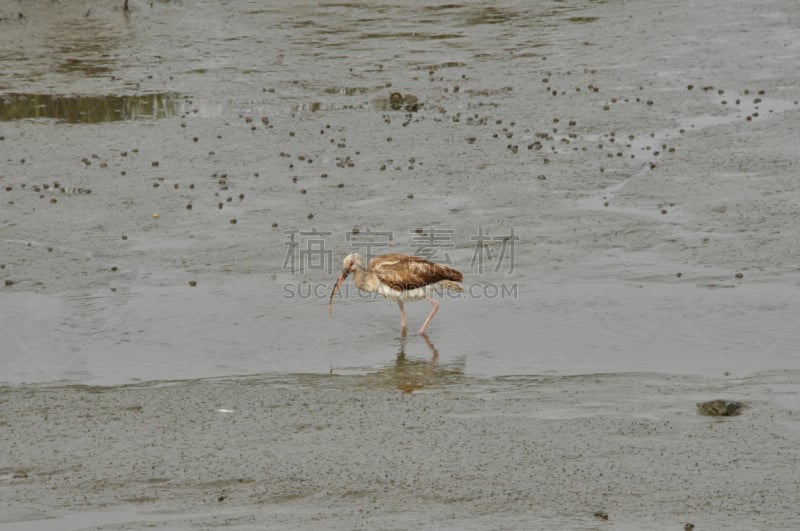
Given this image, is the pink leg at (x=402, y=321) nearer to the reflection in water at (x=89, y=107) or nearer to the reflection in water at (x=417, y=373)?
the reflection in water at (x=417, y=373)

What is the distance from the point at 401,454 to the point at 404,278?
15.0 feet

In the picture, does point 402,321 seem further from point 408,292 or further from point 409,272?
point 409,272

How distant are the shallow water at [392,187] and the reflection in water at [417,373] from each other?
0.13 metres

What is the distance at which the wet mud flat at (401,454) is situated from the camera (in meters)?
9.71

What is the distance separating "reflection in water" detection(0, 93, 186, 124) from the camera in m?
23.6

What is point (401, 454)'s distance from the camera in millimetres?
10938

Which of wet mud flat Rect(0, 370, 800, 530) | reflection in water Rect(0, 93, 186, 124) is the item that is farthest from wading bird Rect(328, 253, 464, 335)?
reflection in water Rect(0, 93, 186, 124)

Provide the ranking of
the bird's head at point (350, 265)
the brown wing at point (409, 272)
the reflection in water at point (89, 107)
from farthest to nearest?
the reflection in water at point (89, 107) → the bird's head at point (350, 265) → the brown wing at point (409, 272)

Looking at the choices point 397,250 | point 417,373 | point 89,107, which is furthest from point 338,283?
point 89,107

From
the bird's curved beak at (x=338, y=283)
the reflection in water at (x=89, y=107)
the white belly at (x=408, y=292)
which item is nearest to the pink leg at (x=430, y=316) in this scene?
the white belly at (x=408, y=292)

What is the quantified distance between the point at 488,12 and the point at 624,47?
4712mm

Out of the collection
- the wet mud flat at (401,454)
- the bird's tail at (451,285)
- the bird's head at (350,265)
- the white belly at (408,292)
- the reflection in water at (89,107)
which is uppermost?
the reflection in water at (89,107)

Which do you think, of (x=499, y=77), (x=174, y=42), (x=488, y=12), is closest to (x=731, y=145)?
(x=499, y=77)

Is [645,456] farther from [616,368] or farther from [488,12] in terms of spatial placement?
[488,12]
